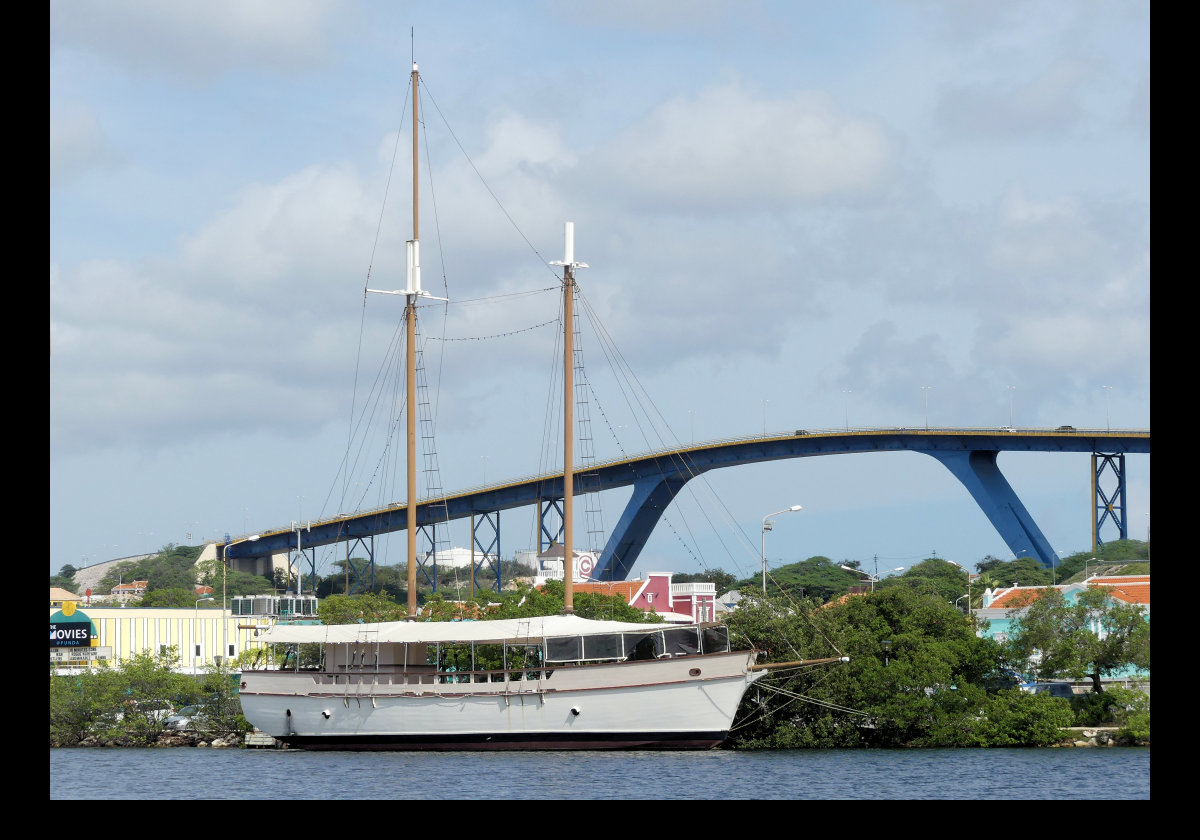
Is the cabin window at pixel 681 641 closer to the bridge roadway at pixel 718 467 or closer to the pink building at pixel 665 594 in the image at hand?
the pink building at pixel 665 594

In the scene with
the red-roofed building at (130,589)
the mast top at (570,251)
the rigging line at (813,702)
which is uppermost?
the mast top at (570,251)

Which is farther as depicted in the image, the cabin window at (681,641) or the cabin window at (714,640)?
the cabin window at (714,640)

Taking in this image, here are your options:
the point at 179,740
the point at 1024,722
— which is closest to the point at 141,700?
the point at 179,740

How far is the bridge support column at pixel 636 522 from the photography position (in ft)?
328

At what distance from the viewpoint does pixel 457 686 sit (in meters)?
39.8

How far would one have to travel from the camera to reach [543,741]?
38.6 meters

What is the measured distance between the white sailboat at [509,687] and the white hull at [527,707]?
0.10 feet

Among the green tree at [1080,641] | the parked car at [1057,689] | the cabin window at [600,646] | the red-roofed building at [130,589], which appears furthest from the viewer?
the red-roofed building at [130,589]

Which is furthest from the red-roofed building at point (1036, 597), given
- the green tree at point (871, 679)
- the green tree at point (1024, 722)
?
the green tree at point (1024, 722)
